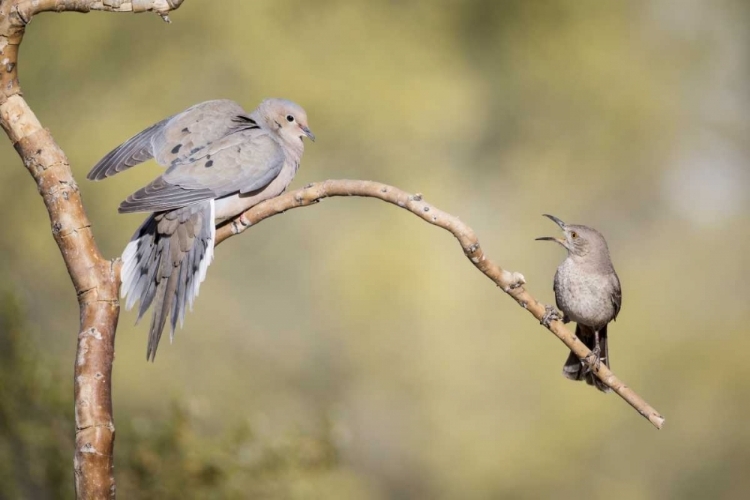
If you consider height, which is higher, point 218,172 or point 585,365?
point 218,172

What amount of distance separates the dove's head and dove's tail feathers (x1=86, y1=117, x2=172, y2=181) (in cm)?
44

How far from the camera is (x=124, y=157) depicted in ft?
6.36

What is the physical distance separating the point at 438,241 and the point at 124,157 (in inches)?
149

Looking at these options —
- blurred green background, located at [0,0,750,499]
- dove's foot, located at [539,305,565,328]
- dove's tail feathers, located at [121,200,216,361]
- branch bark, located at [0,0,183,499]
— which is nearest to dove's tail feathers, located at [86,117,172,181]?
dove's tail feathers, located at [121,200,216,361]

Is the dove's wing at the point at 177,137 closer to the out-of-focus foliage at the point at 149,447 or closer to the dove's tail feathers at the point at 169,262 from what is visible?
the dove's tail feathers at the point at 169,262

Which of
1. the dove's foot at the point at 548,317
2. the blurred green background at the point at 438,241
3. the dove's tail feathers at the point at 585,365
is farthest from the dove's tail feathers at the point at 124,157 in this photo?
the blurred green background at the point at 438,241

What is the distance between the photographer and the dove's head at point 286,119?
7.89ft

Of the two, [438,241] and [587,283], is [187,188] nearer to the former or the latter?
[587,283]

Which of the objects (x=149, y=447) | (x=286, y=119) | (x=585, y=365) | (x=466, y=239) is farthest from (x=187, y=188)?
(x=149, y=447)

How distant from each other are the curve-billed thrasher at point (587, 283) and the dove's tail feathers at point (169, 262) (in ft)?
3.01

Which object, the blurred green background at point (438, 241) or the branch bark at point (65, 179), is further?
the blurred green background at point (438, 241)

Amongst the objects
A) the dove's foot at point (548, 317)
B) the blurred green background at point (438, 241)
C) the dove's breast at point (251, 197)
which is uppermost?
the blurred green background at point (438, 241)

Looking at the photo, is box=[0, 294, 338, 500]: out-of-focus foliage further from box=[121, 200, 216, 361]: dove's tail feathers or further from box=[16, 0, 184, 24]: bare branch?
box=[16, 0, 184, 24]: bare branch

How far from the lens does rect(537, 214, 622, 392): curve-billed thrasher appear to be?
7.41ft
